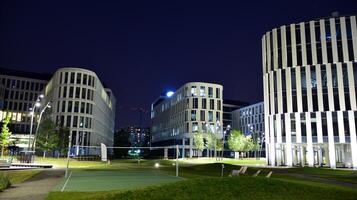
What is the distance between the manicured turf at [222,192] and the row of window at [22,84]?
419ft

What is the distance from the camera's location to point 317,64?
202 feet

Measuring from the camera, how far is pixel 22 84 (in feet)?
435

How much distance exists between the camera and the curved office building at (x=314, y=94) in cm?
5841

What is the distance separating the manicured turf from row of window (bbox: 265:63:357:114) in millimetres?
45555

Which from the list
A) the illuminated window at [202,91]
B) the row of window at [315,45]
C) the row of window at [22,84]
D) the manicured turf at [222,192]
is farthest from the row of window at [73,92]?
the manicured turf at [222,192]

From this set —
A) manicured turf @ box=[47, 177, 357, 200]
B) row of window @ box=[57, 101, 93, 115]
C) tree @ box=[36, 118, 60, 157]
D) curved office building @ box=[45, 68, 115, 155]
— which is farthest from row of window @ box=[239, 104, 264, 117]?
manicured turf @ box=[47, 177, 357, 200]

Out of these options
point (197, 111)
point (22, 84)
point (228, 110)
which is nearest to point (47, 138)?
point (197, 111)

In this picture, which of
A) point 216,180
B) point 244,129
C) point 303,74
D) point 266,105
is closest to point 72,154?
point 266,105

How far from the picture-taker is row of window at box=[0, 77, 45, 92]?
128275 mm

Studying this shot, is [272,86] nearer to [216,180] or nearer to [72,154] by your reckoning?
[216,180]

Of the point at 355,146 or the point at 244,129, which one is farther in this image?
the point at 244,129

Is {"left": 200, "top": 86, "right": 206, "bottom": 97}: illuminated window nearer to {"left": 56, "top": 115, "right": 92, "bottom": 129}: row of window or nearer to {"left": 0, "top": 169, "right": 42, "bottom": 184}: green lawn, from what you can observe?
{"left": 56, "top": 115, "right": 92, "bottom": 129}: row of window

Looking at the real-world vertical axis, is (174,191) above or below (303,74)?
below

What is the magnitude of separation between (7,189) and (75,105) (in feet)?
264
